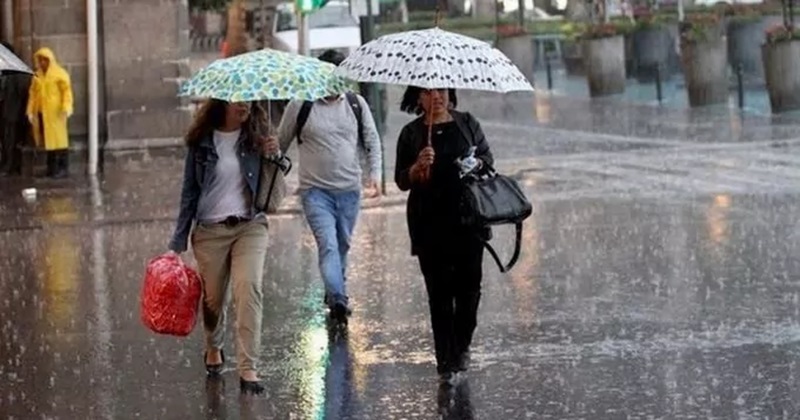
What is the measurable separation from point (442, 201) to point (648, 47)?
33.4 m

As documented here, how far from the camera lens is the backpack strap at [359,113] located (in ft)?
36.7

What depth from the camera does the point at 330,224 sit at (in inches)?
440

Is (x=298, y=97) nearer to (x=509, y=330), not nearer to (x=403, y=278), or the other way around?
(x=509, y=330)

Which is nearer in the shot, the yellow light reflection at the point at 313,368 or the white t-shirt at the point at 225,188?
the yellow light reflection at the point at 313,368

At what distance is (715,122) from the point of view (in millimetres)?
28578

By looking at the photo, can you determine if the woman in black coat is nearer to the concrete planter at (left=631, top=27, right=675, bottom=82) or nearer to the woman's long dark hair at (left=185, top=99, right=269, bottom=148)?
the woman's long dark hair at (left=185, top=99, right=269, bottom=148)

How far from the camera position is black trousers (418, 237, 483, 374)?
9148mm

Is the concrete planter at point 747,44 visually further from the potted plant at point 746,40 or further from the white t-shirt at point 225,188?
the white t-shirt at point 225,188

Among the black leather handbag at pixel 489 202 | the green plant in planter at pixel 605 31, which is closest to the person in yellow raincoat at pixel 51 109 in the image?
the black leather handbag at pixel 489 202

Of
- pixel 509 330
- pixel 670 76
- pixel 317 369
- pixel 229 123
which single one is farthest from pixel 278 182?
pixel 670 76

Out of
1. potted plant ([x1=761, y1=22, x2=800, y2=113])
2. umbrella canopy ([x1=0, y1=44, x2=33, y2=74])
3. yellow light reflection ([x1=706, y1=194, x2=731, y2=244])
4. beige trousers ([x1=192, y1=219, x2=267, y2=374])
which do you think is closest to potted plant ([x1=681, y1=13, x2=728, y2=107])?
potted plant ([x1=761, y1=22, x2=800, y2=113])

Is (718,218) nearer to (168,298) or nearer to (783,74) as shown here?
(168,298)

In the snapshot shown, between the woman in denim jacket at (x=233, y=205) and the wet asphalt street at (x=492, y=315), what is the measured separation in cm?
42

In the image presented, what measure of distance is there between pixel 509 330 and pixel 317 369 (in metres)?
1.60
